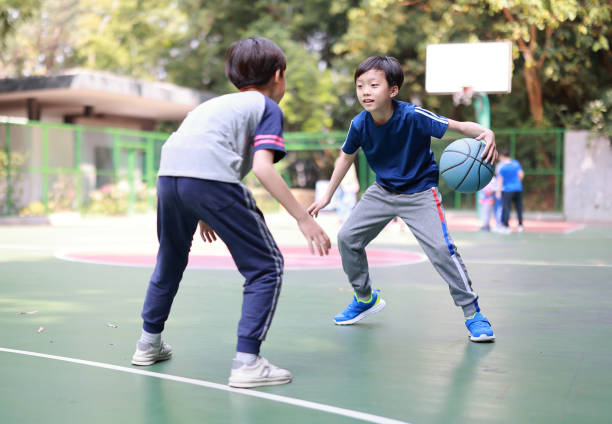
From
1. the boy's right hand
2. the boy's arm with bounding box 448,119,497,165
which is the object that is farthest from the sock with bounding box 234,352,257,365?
the boy's arm with bounding box 448,119,497,165

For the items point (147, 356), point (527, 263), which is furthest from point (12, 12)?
point (147, 356)

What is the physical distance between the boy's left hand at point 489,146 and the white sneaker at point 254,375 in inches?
80.4

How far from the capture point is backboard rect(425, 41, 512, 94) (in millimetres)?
19578

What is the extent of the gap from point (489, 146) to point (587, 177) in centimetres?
1884

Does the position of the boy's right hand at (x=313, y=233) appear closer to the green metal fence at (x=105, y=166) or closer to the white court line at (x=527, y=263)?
the white court line at (x=527, y=263)

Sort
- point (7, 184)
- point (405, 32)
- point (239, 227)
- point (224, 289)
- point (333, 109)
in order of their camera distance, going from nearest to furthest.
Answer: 1. point (239, 227)
2. point (224, 289)
3. point (7, 184)
4. point (405, 32)
5. point (333, 109)

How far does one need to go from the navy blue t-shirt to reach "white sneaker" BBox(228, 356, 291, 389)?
6.05 ft

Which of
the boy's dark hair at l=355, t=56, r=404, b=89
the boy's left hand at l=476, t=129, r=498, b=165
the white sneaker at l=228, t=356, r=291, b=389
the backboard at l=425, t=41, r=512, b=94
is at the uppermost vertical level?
the backboard at l=425, t=41, r=512, b=94

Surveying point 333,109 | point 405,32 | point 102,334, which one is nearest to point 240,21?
point 333,109

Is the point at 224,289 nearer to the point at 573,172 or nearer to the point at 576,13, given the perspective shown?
the point at 576,13

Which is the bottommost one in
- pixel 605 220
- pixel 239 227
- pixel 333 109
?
pixel 605 220

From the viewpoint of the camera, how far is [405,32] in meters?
25.3

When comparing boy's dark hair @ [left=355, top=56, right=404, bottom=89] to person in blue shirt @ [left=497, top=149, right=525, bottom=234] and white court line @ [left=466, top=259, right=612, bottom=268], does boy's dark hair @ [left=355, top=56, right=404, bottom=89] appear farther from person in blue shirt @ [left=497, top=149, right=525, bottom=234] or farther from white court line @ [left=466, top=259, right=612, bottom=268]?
person in blue shirt @ [left=497, top=149, right=525, bottom=234]

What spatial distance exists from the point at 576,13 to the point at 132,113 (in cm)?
1550
